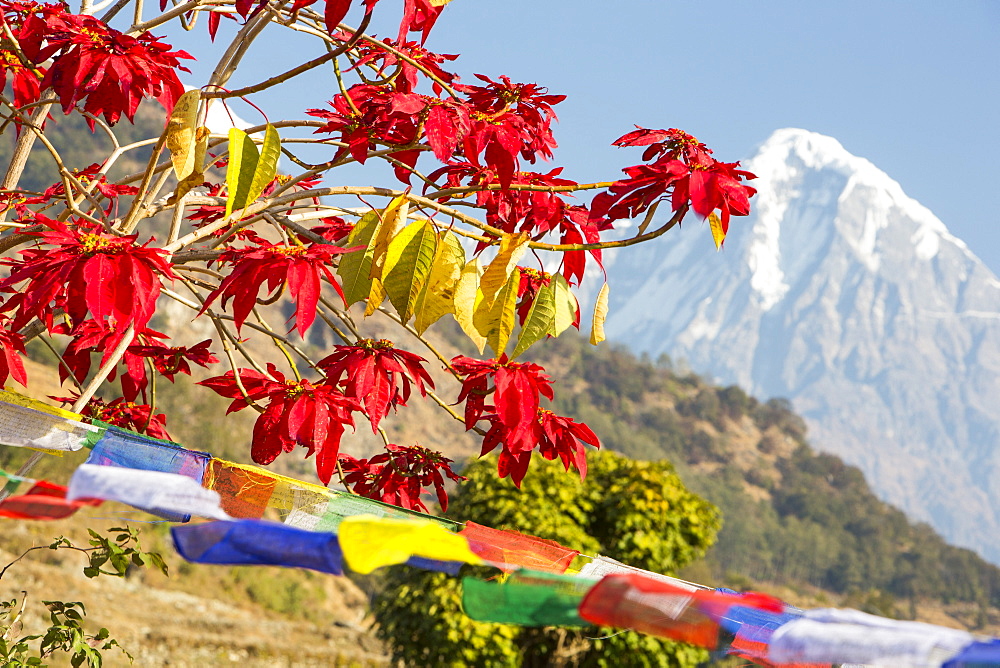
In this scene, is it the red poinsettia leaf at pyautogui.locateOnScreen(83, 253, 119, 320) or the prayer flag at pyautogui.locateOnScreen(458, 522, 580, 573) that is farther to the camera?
the red poinsettia leaf at pyautogui.locateOnScreen(83, 253, 119, 320)

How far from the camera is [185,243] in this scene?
156cm

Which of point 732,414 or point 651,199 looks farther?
point 732,414

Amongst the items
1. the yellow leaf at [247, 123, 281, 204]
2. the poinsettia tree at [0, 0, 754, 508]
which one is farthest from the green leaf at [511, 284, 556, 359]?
the yellow leaf at [247, 123, 281, 204]

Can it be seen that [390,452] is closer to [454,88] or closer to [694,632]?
[454,88]

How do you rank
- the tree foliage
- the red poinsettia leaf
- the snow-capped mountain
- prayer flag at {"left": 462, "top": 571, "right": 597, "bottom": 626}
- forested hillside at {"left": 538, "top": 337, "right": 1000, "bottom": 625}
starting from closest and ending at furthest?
prayer flag at {"left": 462, "top": 571, "right": 597, "bottom": 626} < the red poinsettia leaf < the tree foliage < forested hillside at {"left": 538, "top": 337, "right": 1000, "bottom": 625} < the snow-capped mountain

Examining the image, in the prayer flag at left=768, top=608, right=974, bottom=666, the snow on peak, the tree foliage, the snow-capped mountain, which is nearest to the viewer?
the prayer flag at left=768, top=608, right=974, bottom=666

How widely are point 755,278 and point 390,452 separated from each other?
15357cm

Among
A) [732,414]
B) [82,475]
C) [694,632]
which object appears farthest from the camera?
[732,414]

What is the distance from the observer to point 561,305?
54.0 inches

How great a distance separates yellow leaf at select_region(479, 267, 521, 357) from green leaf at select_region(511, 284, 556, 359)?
4cm

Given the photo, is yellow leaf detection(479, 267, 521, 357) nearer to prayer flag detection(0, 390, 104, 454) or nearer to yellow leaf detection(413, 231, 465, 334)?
yellow leaf detection(413, 231, 465, 334)

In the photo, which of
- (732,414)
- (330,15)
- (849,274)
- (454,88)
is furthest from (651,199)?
(849,274)

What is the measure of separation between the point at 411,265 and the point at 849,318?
500ft

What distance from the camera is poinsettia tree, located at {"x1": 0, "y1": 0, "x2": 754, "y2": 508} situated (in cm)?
130
